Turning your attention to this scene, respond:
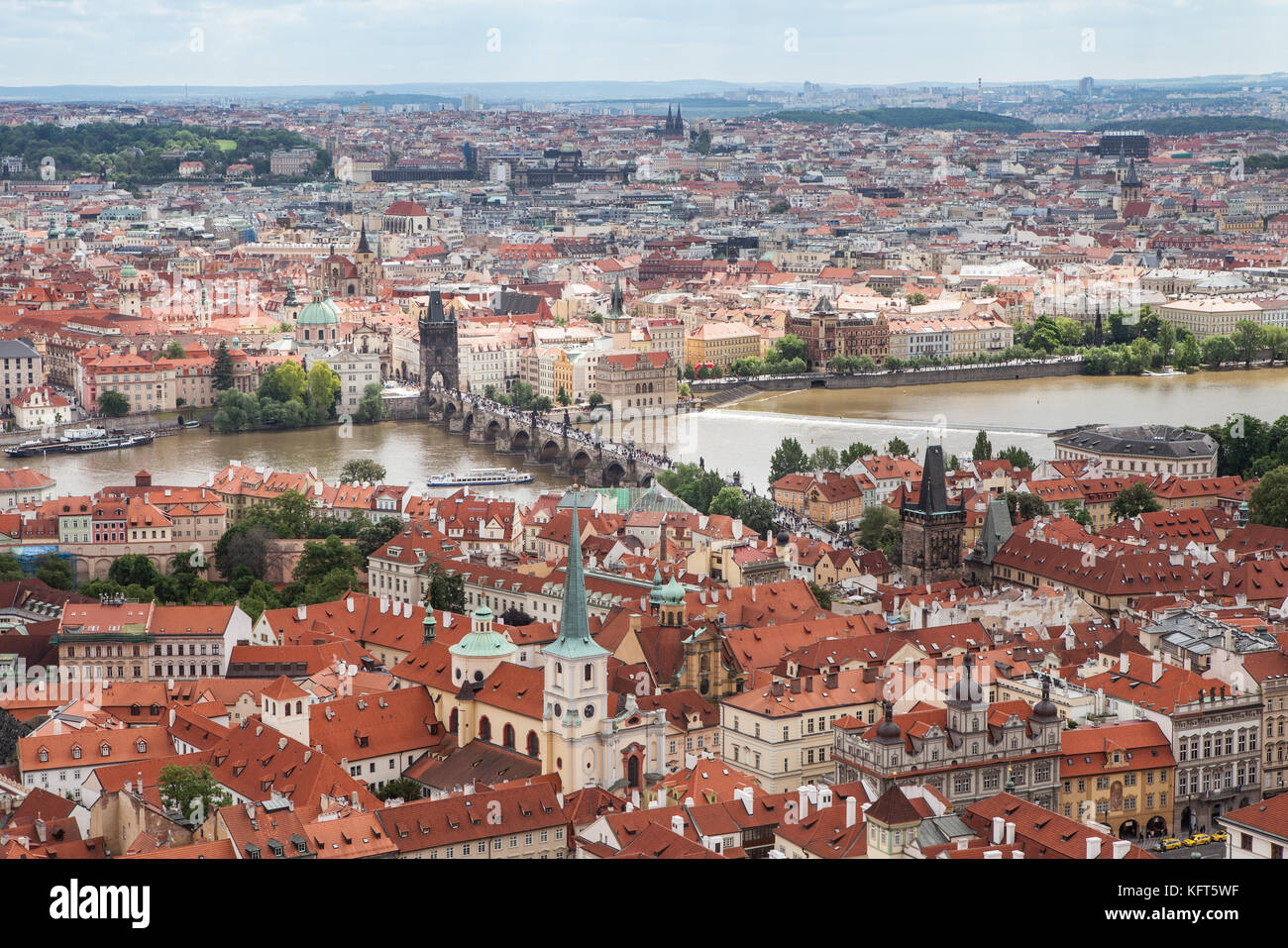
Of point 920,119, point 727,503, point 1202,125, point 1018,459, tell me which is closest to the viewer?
point 727,503

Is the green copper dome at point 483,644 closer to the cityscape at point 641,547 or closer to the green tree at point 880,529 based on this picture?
the cityscape at point 641,547

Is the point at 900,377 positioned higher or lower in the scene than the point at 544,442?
lower

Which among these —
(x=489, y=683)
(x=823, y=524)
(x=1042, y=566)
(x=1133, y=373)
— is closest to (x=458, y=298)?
(x=1133, y=373)

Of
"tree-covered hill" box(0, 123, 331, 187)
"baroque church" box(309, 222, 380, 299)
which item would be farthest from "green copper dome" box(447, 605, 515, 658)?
"tree-covered hill" box(0, 123, 331, 187)

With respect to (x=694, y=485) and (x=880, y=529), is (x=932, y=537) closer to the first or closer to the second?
(x=880, y=529)

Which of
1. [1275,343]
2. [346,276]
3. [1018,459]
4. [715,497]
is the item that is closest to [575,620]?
[715,497]
